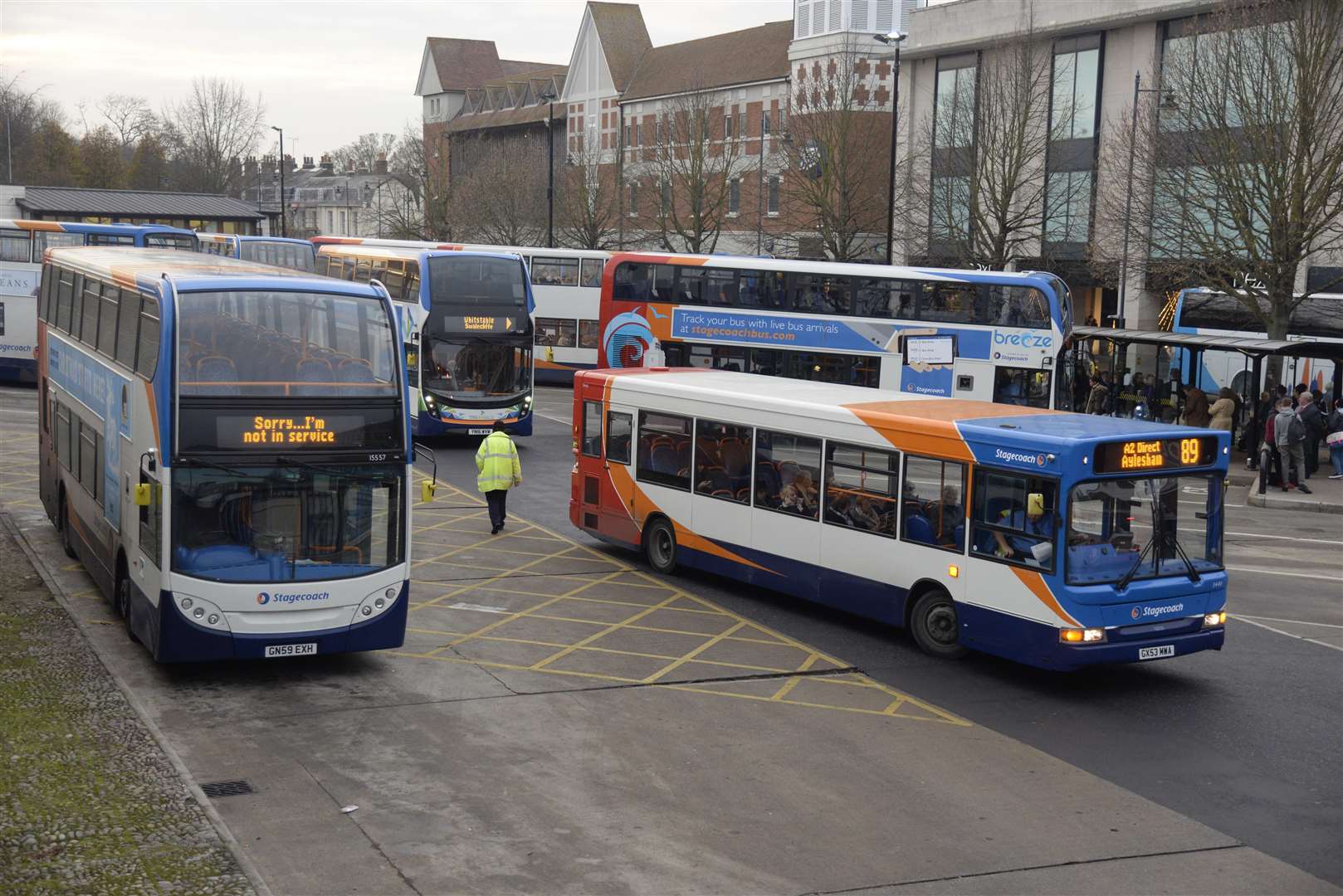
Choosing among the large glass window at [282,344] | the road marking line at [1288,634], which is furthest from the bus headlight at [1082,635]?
the large glass window at [282,344]

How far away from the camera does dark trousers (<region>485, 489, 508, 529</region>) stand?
20.1 metres

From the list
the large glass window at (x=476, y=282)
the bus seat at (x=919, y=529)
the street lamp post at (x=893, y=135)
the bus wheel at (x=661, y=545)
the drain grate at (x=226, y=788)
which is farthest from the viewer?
the street lamp post at (x=893, y=135)

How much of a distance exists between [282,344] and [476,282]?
1682 centimetres

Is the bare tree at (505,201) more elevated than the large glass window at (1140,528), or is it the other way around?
the bare tree at (505,201)

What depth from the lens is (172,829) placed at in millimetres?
8680

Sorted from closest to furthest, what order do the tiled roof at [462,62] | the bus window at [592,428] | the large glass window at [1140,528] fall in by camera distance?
the large glass window at [1140,528] → the bus window at [592,428] → the tiled roof at [462,62]

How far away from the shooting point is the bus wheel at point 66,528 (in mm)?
17078

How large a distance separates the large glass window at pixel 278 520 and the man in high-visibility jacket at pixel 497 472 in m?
7.56

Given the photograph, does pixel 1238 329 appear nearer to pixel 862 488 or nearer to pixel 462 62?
pixel 862 488

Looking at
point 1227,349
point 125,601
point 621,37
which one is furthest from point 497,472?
point 621,37

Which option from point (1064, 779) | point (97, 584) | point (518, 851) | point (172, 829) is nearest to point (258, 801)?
point (172, 829)

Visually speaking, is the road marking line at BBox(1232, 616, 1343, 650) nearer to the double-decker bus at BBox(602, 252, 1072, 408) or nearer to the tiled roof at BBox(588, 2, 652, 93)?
the double-decker bus at BBox(602, 252, 1072, 408)

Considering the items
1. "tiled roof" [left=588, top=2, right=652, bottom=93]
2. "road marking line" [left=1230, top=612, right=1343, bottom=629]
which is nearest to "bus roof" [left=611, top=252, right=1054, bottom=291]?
"road marking line" [left=1230, top=612, right=1343, bottom=629]

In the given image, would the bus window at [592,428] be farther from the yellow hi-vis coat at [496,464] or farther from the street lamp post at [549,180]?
the street lamp post at [549,180]
